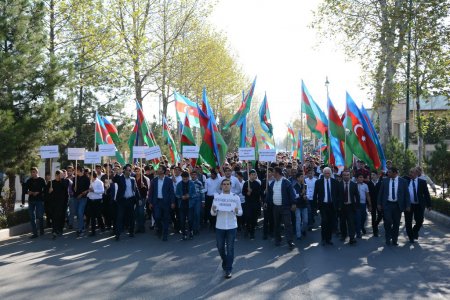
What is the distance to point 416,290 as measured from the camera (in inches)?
302

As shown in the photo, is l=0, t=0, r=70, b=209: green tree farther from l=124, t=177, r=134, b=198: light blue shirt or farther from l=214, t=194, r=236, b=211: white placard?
l=214, t=194, r=236, b=211: white placard

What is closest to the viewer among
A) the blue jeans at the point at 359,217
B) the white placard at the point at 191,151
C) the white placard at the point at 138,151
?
the blue jeans at the point at 359,217

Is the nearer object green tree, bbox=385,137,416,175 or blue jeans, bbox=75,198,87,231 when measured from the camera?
blue jeans, bbox=75,198,87,231

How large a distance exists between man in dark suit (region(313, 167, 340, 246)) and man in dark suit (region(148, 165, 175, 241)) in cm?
349

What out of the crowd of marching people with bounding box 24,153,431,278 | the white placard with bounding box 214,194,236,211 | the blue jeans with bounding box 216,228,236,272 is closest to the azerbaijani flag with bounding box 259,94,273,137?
the crowd of marching people with bounding box 24,153,431,278

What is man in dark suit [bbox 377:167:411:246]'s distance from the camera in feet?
38.0

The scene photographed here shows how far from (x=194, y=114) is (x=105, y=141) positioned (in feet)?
10.8

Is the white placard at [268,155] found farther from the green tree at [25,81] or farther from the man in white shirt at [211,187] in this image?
the green tree at [25,81]

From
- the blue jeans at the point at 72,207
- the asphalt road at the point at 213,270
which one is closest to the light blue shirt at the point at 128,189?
the asphalt road at the point at 213,270

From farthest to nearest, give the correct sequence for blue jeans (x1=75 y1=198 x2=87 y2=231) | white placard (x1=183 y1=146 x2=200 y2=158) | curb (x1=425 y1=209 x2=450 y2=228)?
white placard (x1=183 y1=146 x2=200 y2=158), curb (x1=425 y1=209 x2=450 y2=228), blue jeans (x1=75 y1=198 x2=87 y2=231)

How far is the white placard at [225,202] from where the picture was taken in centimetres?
863

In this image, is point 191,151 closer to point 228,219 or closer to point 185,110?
point 185,110

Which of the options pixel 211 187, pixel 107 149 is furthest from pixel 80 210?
pixel 211 187

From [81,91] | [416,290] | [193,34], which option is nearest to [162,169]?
[416,290]
